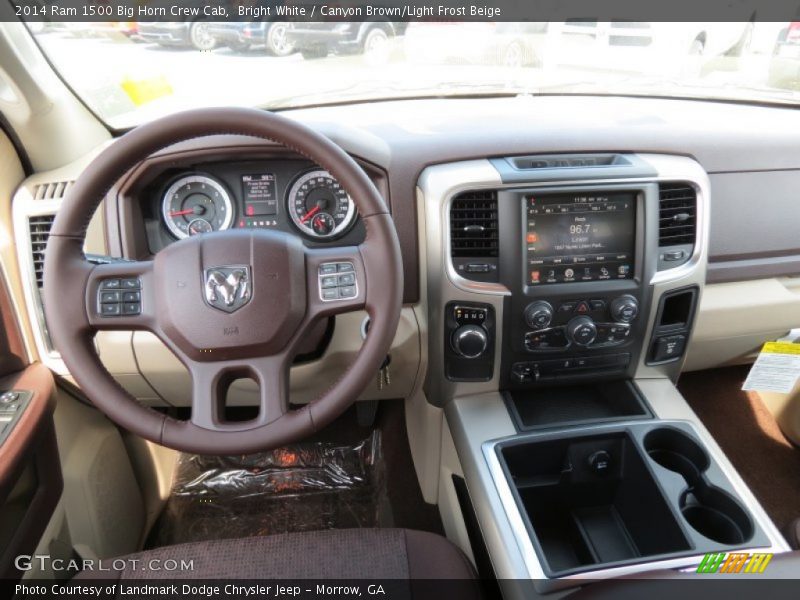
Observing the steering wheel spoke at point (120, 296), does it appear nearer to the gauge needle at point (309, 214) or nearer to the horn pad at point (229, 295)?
the horn pad at point (229, 295)

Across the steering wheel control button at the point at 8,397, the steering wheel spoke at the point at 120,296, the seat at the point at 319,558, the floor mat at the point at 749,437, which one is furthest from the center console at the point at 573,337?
the steering wheel control button at the point at 8,397

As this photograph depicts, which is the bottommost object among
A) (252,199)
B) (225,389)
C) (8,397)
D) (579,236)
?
(8,397)

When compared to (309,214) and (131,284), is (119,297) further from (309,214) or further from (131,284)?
(309,214)

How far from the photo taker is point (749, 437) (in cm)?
221

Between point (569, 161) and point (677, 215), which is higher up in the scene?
point (569, 161)

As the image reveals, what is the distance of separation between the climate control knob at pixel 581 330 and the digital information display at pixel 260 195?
0.78 m

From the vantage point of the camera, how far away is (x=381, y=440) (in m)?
2.14

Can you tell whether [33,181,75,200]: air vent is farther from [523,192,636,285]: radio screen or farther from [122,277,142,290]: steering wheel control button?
[523,192,636,285]: radio screen

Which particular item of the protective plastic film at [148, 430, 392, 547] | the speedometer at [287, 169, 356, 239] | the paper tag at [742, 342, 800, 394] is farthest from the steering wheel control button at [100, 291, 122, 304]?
the paper tag at [742, 342, 800, 394]

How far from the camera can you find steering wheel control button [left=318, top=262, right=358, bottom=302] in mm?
1124

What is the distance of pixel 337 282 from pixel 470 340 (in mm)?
449

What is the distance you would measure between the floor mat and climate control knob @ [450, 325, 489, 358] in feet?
4.12

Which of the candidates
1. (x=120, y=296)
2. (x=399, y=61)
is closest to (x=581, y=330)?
(x=399, y=61)

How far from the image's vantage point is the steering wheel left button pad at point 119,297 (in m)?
1.09
